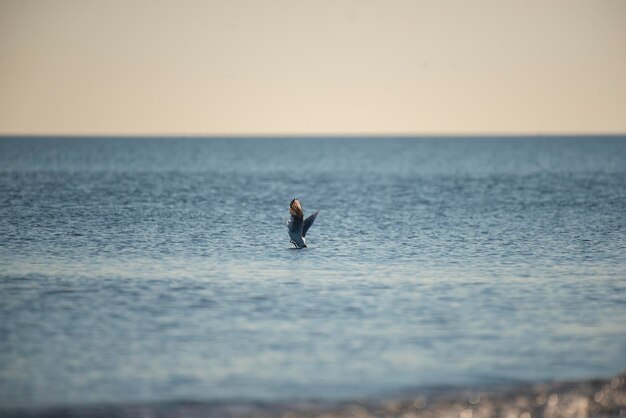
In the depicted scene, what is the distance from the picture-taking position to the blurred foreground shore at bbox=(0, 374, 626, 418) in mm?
13570

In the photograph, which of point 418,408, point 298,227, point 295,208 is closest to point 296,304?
point 418,408

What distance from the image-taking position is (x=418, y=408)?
13.9 m

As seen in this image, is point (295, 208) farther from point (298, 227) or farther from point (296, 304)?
point (296, 304)

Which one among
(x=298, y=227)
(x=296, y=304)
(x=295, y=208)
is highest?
(x=295, y=208)

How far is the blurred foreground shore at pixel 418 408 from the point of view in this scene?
13570mm

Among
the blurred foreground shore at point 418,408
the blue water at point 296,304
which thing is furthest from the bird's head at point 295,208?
the blurred foreground shore at point 418,408

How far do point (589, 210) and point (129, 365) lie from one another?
37.6 metres

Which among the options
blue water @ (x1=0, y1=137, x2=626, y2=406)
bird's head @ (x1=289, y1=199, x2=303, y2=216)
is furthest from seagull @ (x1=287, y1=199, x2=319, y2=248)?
blue water @ (x1=0, y1=137, x2=626, y2=406)

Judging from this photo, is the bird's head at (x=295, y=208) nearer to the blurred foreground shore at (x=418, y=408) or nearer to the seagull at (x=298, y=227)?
the seagull at (x=298, y=227)

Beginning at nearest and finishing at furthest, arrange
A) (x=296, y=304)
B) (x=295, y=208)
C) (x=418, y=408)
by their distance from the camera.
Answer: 1. (x=418, y=408)
2. (x=296, y=304)
3. (x=295, y=208)

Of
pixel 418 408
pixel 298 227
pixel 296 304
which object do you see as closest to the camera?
pixel 418 408

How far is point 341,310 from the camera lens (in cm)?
2083

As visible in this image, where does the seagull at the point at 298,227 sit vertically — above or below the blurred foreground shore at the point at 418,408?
above

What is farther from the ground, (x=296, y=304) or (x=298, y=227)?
(x=298, y=227)
